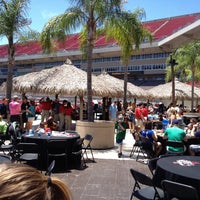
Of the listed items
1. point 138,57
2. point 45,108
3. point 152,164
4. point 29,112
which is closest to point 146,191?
point 152,164

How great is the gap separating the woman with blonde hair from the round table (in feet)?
12.8

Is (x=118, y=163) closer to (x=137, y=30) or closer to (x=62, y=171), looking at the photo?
(x=62, y=171)

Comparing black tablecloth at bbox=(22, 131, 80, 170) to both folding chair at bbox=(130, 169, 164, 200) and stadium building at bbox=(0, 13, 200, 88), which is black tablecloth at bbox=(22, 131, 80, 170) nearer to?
folding chair at bbox=(130, 169, 164, 200)

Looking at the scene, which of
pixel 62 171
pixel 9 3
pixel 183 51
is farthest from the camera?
pixel 183 51

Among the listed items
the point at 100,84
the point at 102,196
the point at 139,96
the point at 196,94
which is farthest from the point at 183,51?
the point at 102,196

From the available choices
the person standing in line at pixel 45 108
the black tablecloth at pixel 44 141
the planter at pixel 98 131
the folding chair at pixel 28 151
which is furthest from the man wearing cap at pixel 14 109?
the folding chair at pixel 28 151

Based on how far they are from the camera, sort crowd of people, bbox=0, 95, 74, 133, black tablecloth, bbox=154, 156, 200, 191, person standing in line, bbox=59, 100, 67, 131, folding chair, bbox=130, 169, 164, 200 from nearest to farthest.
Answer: black tablecloth, bbox=154, 156, 200, 191 < folding chair, bbox=130, 169, 164, 200 < crowd of people, bbox=0, 95, 74, 133 < person standing in line, bbox=59, 100, 67, 131

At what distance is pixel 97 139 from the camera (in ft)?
36.5

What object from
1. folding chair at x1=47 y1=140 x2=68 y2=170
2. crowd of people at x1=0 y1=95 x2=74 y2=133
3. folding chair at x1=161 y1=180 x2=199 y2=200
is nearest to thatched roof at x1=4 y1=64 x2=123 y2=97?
crowd of people at x1=0 y1=95 x2=74 y2=133

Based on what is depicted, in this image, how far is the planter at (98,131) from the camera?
1114cm

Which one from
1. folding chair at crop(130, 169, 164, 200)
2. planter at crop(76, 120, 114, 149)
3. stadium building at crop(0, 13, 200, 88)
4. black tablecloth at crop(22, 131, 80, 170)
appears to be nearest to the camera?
folding chair at crop(130, 169, 164, 200)

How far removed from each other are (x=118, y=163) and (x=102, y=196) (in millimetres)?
3032

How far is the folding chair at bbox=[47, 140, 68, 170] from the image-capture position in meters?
7.93

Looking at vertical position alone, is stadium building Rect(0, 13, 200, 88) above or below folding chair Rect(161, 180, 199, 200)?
above
